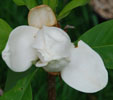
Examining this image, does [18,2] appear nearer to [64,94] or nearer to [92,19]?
[64,94]

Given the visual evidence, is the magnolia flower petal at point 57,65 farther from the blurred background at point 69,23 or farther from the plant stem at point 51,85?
the blurred background at point 69,23

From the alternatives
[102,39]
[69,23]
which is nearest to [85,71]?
[102,39]

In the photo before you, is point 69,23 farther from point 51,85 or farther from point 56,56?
point 56,56

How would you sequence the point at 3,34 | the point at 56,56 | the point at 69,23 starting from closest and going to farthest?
1. the point at 56,56
2. the point at 3,34
3. the point at 69,23

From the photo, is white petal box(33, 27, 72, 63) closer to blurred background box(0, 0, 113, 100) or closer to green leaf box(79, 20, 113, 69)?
green leaf box(79, 20, 113, 69)

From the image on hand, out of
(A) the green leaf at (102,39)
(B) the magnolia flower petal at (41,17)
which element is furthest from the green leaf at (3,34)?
(A) the green leaf at (102,39)

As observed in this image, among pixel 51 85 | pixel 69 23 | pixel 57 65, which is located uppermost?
pixel 57 65

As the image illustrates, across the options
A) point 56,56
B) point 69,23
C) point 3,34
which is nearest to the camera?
point 56,56
